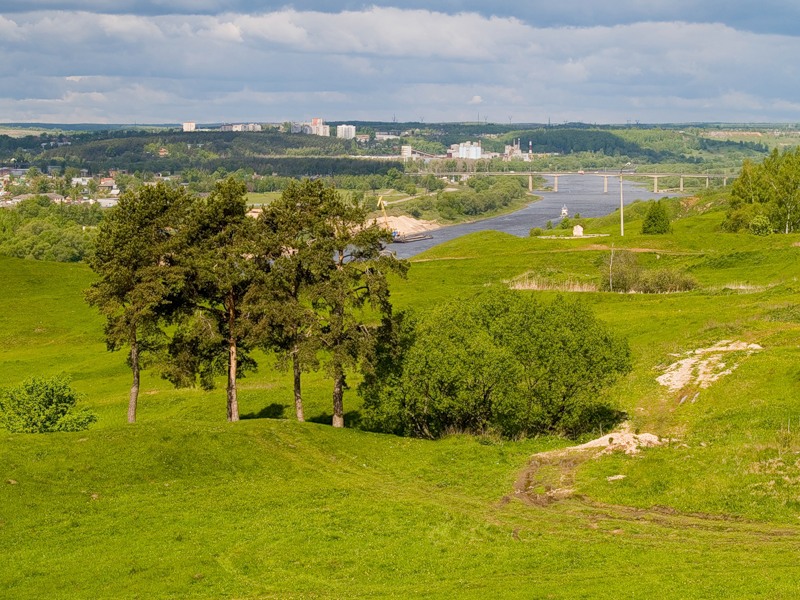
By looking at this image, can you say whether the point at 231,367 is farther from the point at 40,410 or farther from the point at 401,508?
the point at 401,508

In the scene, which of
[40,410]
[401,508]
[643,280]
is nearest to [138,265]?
[40,410]

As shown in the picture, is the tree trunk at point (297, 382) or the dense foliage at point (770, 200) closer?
the tree trunk at point (297, 382)

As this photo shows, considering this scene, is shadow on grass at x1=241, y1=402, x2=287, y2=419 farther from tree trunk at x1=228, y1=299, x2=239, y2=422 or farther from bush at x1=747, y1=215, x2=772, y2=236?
bush at x1=747, y1=215, x2=772, y2=236

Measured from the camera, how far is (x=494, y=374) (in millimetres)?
49281

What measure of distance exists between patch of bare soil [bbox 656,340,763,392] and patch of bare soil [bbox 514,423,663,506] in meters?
15.4

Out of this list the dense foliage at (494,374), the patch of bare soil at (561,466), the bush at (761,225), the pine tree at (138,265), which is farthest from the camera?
the bush at (761,225)

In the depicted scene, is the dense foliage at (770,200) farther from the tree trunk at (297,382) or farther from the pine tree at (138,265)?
the pine tree at (138,265)

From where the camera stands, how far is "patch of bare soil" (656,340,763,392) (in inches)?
2288

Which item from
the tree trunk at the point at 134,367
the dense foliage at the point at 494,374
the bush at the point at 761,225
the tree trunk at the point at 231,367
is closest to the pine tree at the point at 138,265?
the tree trunk at the point at 134,367

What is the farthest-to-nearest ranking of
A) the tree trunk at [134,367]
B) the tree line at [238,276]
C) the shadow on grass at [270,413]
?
1. the shadow on grass at [270,413]
2. the tree trunk at [134,367]
3. the tree line at [238,276]

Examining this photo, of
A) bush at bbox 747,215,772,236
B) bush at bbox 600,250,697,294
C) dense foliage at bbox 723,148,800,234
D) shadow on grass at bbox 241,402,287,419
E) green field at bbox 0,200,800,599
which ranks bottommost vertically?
shadow on grass at bbox 241,402,287,419

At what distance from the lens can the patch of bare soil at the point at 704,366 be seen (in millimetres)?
58125

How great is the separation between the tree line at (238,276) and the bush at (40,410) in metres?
3.84

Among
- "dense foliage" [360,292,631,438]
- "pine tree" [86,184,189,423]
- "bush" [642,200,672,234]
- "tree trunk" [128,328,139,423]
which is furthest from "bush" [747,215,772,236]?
"tree trunk" [128,328,139,423]
